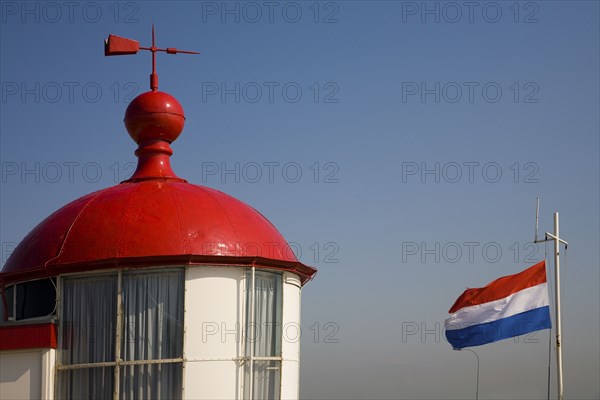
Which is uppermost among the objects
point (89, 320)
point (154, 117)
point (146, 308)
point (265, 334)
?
point (154, 117)

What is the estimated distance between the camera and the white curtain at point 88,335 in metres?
20.1

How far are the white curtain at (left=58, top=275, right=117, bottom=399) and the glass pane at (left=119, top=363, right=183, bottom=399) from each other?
1.11ft

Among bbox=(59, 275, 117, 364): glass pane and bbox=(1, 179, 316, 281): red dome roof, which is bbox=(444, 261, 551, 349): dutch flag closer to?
bbox=(1, 179, 316, 281): red dome roof

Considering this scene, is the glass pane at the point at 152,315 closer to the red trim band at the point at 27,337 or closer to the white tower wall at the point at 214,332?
the white tower wall at the point at 214,332

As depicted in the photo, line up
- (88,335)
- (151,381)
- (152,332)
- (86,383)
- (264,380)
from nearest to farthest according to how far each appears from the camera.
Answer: (151,381)
(152,332)
(86,383)
(88,335)
(264,380)

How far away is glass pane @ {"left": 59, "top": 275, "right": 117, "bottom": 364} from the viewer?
20.1 m

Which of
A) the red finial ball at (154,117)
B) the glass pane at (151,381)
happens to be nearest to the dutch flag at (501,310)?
the glass pane at (151,381)

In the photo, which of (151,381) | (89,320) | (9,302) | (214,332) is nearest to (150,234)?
(89,320)

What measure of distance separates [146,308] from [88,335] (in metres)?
1.37

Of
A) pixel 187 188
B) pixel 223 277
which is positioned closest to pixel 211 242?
pixel 223 277

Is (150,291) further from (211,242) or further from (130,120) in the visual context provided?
(130,120)

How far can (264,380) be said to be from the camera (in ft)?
68.4

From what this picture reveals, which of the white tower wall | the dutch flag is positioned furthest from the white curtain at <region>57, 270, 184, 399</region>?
the dutch flag

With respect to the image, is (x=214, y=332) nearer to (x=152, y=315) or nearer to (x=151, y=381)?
(x=152, y=315)
